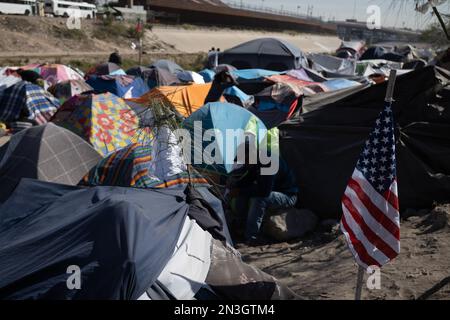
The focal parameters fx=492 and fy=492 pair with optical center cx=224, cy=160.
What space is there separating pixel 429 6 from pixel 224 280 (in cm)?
343

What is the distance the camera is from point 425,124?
696 cm

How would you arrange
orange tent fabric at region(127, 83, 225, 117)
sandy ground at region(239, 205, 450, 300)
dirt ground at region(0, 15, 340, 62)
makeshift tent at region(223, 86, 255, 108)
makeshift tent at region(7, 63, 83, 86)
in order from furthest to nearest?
dirt ground at region(0, 15, 340, 62) → makeshift tent at region(7, 63, 83, 86) → orange tent fabric at region(127, 83, 225, 117) → makeshift tent at region(223, 86, 255, 108) → sandy ground at region(239, 205, 450, 300)

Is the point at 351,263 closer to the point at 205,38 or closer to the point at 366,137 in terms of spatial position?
the point at 366,137

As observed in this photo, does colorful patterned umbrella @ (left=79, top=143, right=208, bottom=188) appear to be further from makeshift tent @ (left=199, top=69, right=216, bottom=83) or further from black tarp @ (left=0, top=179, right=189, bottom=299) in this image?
makeshift tent @ (left=199, top=69, right=216, bottom=83)

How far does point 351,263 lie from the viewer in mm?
5320

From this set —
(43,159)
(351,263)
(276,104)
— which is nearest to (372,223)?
(351,263)

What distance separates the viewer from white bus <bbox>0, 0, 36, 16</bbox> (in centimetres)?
3838

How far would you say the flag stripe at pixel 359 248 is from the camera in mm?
4023

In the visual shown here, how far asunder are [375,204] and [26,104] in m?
10.3

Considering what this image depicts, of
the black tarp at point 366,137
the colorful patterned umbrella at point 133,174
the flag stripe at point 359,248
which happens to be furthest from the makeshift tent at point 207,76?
the flag stripe at point 359,248

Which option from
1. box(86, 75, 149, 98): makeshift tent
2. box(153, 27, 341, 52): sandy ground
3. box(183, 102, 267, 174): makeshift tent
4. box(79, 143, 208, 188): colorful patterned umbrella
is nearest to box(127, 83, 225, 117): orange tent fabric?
box(86, 75, 149, 98): makeshift tent

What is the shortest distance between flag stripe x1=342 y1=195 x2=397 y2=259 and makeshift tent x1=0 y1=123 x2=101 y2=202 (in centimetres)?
409
